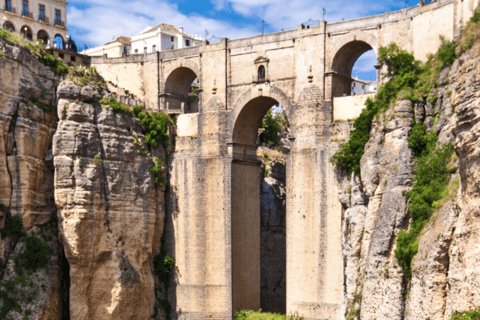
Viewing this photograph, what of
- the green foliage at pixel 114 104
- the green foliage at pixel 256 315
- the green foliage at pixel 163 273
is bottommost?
the green foliage at pixel 256 315

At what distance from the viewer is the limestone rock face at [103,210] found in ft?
110

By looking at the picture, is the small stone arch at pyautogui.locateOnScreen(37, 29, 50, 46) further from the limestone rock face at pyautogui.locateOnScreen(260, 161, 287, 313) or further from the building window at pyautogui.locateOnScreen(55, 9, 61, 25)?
the limestone rock face at pyautogui.locateOnScreen(260, 161, 287, 313)

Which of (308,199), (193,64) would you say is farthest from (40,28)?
(308,199)

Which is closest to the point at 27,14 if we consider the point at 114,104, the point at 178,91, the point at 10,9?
the point at 10,9

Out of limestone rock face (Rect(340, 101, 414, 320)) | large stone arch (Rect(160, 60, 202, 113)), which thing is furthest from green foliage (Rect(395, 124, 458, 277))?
large stone arch (Rect(160, 60, 202, 113))

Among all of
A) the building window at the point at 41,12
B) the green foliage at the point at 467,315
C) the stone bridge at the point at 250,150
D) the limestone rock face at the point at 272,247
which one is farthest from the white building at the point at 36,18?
the green foliage at the point at 467,315

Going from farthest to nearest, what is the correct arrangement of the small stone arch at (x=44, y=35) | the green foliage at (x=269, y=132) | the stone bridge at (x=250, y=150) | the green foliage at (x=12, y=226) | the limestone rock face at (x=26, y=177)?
the green foliage at (x=269, y=132)
the small stone arch at (x=44, y=35)
the stone bridge at (x=250, y=150)
the green foliage at (x=12, y=226)
the limestone rock face at (x=26, y=177)

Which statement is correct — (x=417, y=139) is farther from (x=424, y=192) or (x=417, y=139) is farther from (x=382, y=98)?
(x=382, y=98)

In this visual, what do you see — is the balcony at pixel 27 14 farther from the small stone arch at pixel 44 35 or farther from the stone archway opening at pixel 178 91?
the stone archway opening at pixel 178 91

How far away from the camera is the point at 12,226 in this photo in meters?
32.8

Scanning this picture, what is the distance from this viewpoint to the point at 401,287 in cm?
2592

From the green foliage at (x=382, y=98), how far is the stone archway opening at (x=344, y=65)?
293 centimetres

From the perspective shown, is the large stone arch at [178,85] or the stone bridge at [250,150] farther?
the large stone arch at [178,85]

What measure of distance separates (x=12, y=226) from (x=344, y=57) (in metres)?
19.9
